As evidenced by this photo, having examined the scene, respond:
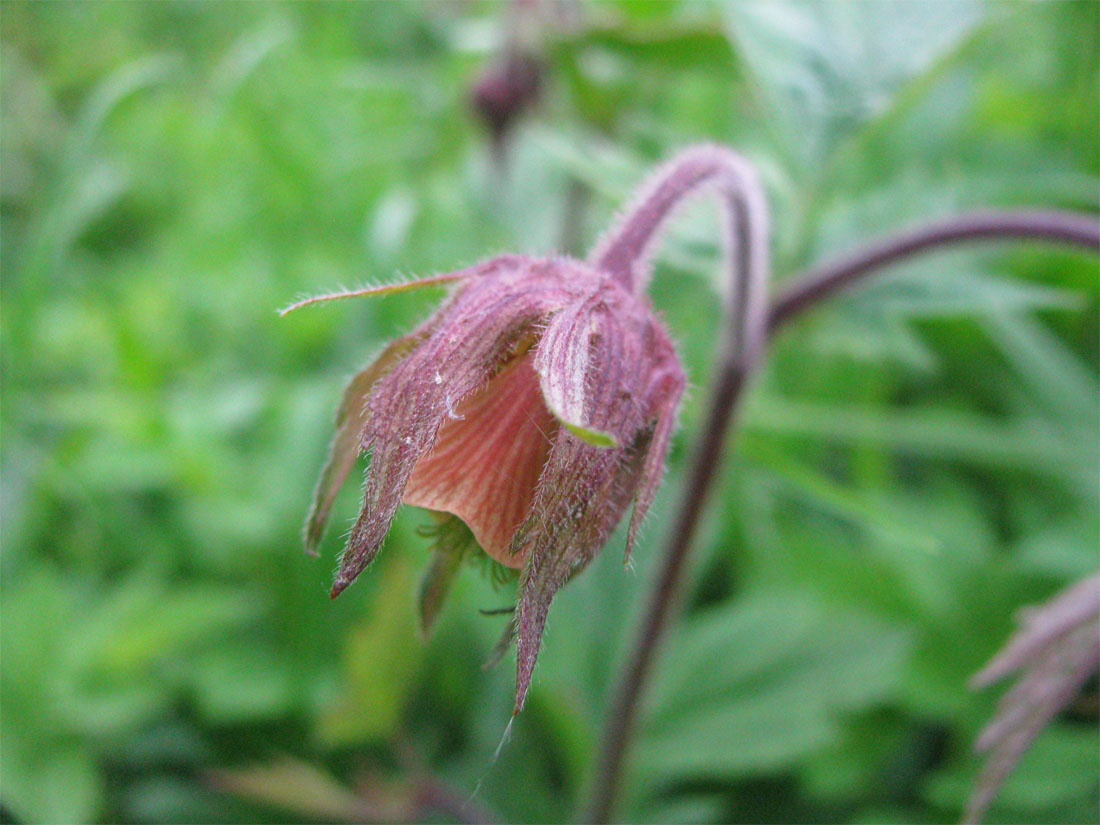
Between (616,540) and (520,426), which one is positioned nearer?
(520,426)

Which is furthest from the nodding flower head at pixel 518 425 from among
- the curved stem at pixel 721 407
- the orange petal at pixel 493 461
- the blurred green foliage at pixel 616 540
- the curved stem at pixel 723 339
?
the blurred green foliage at pixel 616 540

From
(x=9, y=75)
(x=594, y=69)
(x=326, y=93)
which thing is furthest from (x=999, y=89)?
(x=9, y=75)

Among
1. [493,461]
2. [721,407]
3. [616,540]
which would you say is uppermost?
[493,461]

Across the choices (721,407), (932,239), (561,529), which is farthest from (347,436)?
(932,239)

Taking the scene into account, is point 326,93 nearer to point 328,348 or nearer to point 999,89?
point 328,348

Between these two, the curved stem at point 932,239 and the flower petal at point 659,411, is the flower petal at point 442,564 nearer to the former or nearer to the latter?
the flower petal at point 659,411

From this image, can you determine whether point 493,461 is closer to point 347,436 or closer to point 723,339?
point 347,436

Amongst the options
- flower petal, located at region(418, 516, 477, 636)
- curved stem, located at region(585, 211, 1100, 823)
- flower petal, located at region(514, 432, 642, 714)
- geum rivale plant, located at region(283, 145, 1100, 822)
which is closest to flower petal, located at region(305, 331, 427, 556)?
geum rivale plant, located at region(283, 145, 1100, 822)

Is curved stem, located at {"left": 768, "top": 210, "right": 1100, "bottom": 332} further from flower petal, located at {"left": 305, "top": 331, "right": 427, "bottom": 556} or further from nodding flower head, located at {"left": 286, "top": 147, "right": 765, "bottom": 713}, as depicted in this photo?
flower petal, located at {"left": 305, "top": 331, "right": 427, "bottom": 556}
